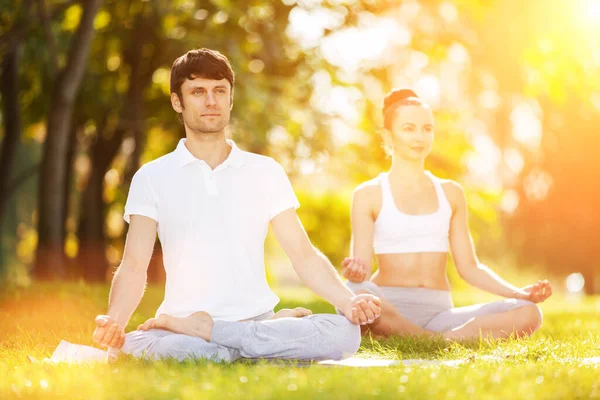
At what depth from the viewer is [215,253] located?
17.6 ft

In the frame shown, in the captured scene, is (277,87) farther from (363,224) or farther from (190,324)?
(190,324)

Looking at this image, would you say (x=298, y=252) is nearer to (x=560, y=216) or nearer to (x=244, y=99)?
(x=244, y=99)

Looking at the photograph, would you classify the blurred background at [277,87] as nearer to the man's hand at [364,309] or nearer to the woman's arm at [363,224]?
the woman's arm at [363,224]

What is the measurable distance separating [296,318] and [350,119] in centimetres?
1276

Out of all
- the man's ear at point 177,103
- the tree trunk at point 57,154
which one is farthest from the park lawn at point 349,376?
the tree trunk at point 57,154

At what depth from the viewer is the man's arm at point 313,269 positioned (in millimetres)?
5242

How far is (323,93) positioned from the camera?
17.4 meters

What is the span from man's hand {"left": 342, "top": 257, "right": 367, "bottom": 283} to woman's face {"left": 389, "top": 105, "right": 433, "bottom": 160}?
120 cm

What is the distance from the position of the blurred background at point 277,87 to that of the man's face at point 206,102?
24.7 ft

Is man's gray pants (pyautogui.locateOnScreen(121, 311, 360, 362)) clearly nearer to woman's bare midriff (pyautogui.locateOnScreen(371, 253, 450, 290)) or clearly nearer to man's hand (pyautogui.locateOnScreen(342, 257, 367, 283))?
man's hand (pyautogui.locateOnScreen(342, 257, 367, 283))

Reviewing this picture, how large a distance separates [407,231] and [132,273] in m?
2.69

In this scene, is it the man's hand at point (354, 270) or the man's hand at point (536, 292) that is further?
the man's hand at point (536, 292)

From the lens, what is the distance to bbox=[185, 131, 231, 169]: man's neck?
5.57m

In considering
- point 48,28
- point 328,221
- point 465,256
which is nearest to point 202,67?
point 465,256
